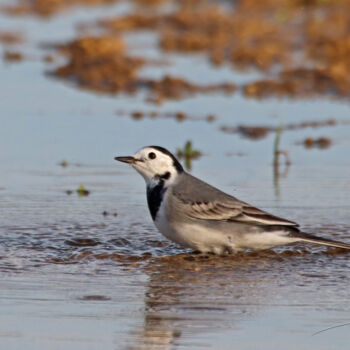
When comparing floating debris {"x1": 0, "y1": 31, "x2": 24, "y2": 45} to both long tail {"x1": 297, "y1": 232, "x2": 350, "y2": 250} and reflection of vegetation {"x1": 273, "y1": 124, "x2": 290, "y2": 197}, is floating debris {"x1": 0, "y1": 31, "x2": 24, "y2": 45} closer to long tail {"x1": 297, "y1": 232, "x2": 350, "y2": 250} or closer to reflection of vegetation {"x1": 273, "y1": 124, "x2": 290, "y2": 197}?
reflection of vegetation {"x1": 273, "y1": 124, "x2": 290, "y2": 197}

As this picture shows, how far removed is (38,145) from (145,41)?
340 inches

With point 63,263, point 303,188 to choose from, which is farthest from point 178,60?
point 63,263

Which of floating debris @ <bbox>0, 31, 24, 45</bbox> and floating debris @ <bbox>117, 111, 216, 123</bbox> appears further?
floating debris @ <bbox>0, 31, 24, 45</bbox>

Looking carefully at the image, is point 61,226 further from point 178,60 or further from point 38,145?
point 178,60

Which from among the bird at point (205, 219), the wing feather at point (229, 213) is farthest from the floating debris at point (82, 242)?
the wing feather at point (229, 213)

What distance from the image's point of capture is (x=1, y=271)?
23.1 ft

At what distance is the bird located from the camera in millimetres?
7766

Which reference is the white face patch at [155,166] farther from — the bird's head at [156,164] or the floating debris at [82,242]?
the floating debris at [82,242]

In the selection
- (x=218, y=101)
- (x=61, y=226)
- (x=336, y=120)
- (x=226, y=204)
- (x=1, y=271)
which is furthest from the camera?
(x=218, y=101)

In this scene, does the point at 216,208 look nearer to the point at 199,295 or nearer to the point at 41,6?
the point at 199,295

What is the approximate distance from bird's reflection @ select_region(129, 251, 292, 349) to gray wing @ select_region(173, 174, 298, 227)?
0.85ft

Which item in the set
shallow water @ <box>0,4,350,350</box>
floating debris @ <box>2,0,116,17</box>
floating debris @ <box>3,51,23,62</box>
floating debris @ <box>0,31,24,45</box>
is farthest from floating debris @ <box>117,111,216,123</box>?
floating debris @ <box>2,0,116,17</box>

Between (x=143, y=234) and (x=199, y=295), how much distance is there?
6.63ft

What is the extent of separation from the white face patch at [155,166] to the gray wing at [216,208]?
0.41 ft
